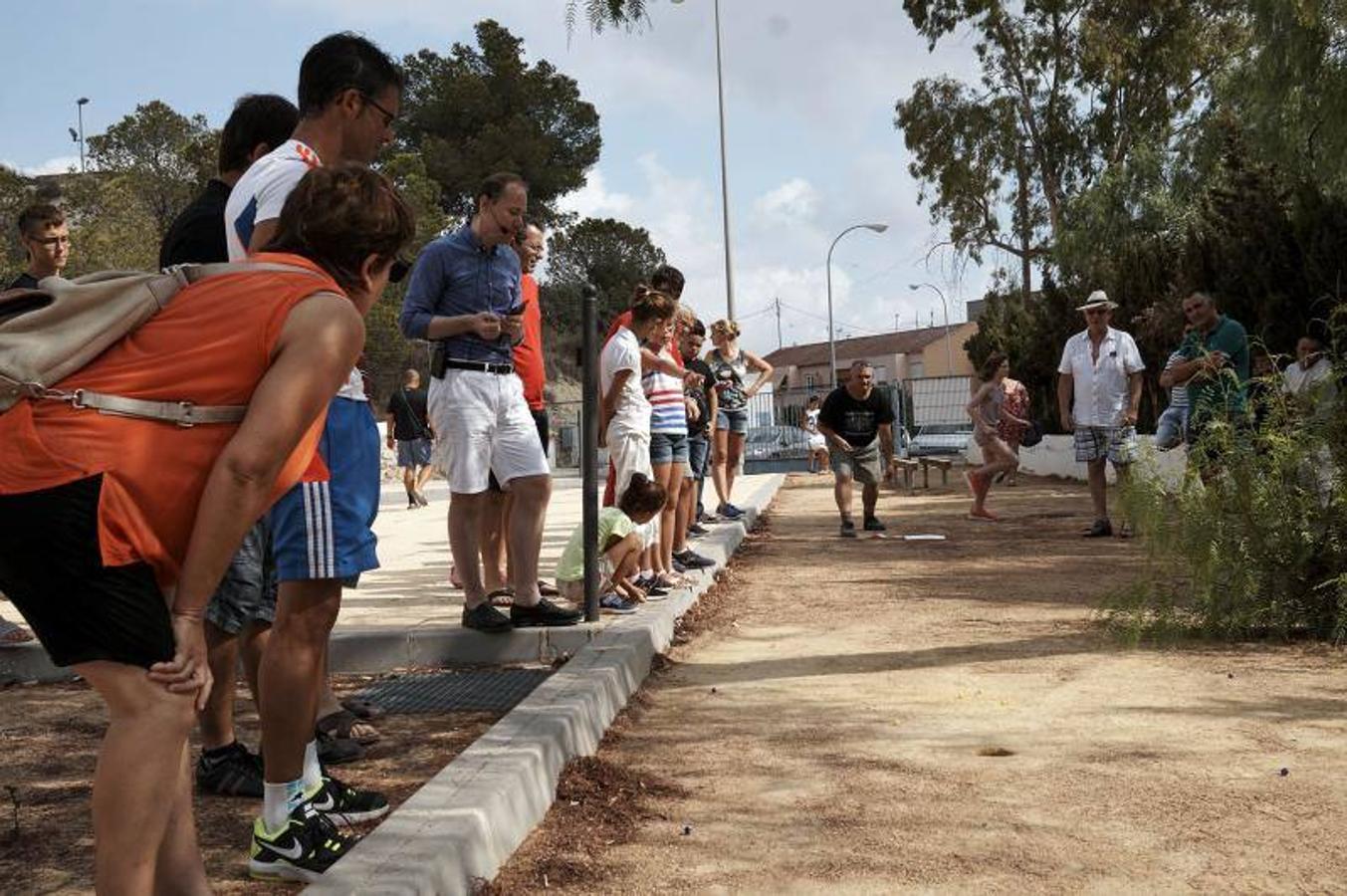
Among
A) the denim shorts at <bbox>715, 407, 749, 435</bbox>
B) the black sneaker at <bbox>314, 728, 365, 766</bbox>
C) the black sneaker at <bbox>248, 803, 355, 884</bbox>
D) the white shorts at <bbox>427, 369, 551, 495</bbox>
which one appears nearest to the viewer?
the black sneaker at <bbox>248, 803, 355, 884</bbox>

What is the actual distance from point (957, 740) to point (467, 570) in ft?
7.43

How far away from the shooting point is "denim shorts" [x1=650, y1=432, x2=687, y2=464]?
304 inches

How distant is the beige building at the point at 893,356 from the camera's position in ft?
336

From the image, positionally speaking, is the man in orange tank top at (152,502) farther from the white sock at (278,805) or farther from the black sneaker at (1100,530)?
the black sneaker at (1100,530)

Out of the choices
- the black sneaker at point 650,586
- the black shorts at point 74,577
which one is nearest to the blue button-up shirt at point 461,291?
the black sneaker at point 650,586

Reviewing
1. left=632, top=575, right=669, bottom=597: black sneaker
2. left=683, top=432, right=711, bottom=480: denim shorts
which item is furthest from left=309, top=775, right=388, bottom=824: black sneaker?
left=683, top=432, right=711, bottom=480: denim shorts

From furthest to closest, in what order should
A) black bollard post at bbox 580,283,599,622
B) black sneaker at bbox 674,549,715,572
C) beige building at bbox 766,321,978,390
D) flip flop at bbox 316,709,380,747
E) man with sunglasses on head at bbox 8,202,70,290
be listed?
beige building at bbox 766,321,978,390 → black sneaker at bbox 674,549,715,572 → man with sunglasses on head at bbox 8,202,70,290 → black bollard post at bbox 580,283,599,622 → flip flop at bbox 316,709,380,747

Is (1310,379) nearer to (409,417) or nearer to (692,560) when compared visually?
(692,560)

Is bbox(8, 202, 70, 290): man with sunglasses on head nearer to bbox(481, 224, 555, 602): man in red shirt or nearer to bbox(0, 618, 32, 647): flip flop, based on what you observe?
bbox(0, 618, 32, 647): flip flop

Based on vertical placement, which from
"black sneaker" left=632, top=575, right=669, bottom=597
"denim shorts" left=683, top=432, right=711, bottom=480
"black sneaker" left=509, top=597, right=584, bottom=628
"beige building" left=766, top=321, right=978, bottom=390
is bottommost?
"black sneaker" left=632, top=575, right=669, bottom=597

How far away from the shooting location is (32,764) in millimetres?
3986

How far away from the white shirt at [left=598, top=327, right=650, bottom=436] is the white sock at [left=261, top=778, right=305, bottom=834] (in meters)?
4.16

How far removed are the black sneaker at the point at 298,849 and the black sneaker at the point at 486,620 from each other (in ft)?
8.29

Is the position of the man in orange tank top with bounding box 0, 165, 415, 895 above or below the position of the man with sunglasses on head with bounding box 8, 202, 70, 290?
below
